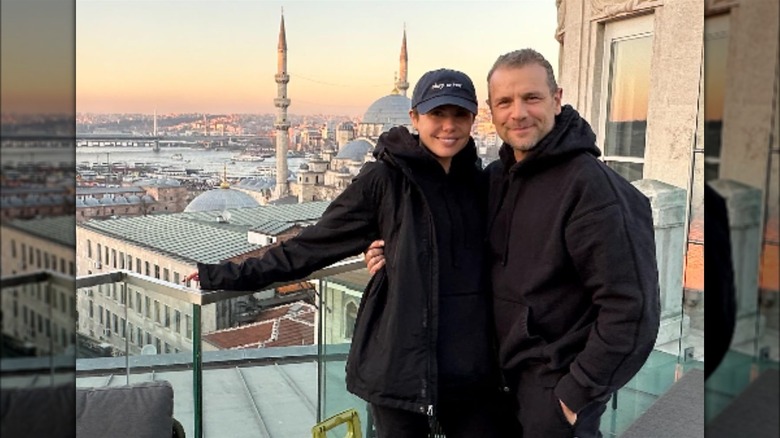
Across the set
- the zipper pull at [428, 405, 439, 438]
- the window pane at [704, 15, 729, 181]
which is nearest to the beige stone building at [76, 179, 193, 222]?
the zipper pull at [428, 405, 439, 438]

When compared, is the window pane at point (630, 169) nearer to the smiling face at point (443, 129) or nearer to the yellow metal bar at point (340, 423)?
the yellow metal bar at point (340, 423)

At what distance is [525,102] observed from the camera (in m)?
1.28

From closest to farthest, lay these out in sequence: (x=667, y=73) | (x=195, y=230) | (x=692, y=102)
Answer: (x=692, y=102) < (x=667, y=73) < (x=195, y=230)

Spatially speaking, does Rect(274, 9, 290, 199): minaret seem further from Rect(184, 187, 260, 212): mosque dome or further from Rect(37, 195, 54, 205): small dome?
Rect(37, 195, 54, 205): small dome

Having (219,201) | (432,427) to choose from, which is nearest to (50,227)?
(432,427)

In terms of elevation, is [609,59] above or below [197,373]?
above

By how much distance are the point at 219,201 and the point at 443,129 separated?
38438 mm

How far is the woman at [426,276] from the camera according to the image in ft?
4.35

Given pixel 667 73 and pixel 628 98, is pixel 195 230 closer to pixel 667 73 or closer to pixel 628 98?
pixel 628 98

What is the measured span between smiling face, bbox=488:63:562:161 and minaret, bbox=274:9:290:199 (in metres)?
47.0

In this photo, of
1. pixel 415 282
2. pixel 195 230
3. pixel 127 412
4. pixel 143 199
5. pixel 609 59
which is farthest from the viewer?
pixel 143 199

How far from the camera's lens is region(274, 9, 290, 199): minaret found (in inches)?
1880

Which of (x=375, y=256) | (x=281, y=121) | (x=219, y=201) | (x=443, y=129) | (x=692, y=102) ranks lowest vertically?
(x=219, y=201)

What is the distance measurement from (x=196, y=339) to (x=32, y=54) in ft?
4.69
